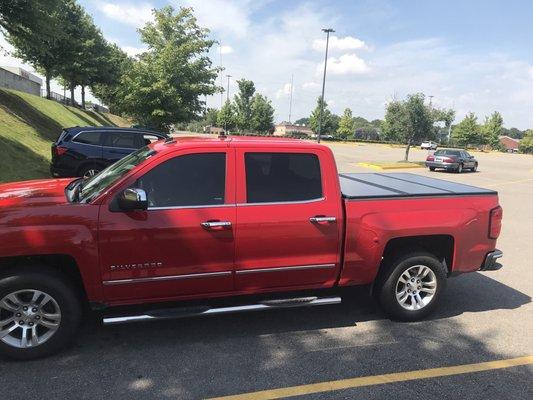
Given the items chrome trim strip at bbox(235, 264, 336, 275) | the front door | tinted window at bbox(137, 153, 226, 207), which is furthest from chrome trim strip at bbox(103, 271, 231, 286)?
tinted window at bbox(137, 153, 226, 207)

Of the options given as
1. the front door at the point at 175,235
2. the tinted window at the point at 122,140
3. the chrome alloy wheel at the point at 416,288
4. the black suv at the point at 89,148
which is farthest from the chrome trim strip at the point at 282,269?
the tinted window at the point at 122,140

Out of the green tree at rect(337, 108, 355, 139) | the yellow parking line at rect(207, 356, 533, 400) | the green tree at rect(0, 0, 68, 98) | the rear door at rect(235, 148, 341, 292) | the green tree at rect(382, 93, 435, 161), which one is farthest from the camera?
the green tree at rect(337, 108, 355, 139)

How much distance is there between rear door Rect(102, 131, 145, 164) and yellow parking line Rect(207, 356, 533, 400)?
9.90m

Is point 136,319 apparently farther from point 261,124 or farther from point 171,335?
point 261,124

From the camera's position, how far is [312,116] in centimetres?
7919

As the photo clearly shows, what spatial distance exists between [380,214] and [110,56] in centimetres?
4252

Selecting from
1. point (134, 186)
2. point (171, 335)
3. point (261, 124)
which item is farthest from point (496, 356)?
point (261, 124)

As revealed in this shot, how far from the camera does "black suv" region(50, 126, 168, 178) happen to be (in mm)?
11727

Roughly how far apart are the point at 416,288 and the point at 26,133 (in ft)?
60.6

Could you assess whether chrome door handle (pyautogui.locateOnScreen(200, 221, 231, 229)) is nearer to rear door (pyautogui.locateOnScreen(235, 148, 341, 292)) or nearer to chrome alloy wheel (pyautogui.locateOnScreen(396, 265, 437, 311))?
rear door (pyautogui.locateOnScreen(235, 148, 341, 292))

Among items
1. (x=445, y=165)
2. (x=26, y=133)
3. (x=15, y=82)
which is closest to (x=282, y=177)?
(x=26, y=133)

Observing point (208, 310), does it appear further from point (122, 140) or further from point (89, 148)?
point (122, 140)

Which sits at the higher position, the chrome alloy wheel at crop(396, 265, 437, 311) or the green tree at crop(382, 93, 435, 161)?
the green tree at crop(382, 93, 435, 161)

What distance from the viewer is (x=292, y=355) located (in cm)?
396
